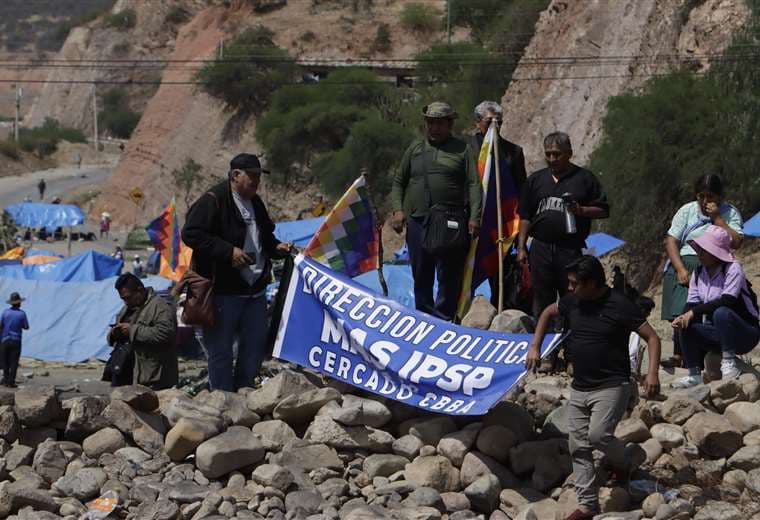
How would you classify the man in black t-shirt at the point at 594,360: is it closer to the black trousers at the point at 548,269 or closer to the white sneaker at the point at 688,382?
the black trousers at the point at 548,269

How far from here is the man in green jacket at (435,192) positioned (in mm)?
9406

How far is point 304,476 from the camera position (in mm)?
7883

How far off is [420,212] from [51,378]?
1227cm

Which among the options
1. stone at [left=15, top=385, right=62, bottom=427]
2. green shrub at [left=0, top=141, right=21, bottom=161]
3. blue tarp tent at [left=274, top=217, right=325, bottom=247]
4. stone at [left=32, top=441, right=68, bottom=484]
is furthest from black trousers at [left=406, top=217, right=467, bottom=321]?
green shrub at [left=0, top=141, right=21, bottom=161]

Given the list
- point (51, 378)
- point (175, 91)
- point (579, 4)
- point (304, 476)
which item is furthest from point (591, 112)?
point (175, 91)

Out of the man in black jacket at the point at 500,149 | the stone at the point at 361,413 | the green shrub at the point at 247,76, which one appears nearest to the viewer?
the stone at the point at 361,413

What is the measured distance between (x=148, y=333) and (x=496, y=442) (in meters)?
2.73

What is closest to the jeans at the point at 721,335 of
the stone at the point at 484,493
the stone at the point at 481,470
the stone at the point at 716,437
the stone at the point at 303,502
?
the stone at the point at 716,437

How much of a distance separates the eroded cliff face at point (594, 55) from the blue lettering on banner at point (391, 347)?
23994 mm

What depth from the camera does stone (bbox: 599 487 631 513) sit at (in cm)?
749

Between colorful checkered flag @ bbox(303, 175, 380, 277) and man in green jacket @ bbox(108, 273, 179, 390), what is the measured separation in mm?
1438

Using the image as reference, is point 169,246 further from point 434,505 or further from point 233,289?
point 434,505

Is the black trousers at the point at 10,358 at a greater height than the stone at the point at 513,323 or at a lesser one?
lesser

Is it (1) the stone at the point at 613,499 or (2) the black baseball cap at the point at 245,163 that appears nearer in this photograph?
(1) the stone at the point at 613,499
